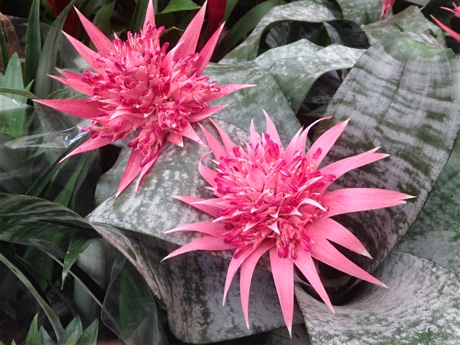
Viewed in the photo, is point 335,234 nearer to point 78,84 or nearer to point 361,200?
point 361,200

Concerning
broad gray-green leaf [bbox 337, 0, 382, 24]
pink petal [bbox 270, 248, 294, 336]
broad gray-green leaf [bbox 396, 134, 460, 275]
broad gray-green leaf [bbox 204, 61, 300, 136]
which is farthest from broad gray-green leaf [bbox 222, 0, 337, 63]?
pink petal [bbox 270, 248, 294, 336]

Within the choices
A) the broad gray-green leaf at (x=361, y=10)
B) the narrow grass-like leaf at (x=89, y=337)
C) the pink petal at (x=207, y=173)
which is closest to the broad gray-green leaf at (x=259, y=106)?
the pink petal at (x=207, y=173)

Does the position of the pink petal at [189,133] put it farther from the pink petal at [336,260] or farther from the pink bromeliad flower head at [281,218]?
the pink petal at [336,260]

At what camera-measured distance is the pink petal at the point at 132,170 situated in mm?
622

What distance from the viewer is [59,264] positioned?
75cm

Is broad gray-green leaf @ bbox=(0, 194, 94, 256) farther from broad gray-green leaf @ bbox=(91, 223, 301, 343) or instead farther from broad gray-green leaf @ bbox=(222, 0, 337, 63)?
broad gray-green leaf @ bbox=(222, 0, 337, 63)

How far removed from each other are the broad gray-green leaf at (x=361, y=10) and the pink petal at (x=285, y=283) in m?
0.73

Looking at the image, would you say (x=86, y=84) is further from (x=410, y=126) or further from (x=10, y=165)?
(x=410, y=126)

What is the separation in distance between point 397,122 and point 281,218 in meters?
0.22

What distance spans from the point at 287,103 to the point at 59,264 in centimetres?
39

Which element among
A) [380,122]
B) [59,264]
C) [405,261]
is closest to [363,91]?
[380,122]

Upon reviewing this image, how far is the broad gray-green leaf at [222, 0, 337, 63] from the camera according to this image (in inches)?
38.4

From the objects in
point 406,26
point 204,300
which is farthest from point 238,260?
point 406,26

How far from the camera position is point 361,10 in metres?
1.13
